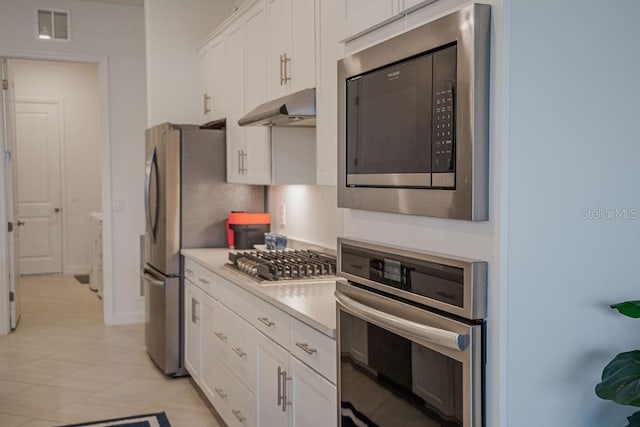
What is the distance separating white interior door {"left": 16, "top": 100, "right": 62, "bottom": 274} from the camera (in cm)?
888

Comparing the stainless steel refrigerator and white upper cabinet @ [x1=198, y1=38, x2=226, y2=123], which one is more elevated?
white upper cabinet @ [x1=198, y1=38, x2=226, y2=123]

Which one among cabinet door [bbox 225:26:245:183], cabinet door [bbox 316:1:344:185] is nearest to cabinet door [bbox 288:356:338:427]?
cabinet door [bbox 316:1:344:185]

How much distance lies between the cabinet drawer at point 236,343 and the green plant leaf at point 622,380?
6.02ft

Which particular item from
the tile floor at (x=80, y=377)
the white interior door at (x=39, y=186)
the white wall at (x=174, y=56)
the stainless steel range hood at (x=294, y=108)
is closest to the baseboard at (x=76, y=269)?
the white interior door at (x=39, y=186)

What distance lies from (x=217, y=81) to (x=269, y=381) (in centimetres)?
257

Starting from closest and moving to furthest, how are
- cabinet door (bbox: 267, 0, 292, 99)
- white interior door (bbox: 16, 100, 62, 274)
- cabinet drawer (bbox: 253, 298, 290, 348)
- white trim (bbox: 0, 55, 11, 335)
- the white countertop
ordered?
1. the white countertop
2. cabinet drawer (bbox: 253, 298, 290, 348)
3. cabinet door (bbox: 267, 0, 292, 99)
4. white trim (bbox: 0, 55, 11, 335)
5. white interior door (bbox: 16, 100, 62, 274)

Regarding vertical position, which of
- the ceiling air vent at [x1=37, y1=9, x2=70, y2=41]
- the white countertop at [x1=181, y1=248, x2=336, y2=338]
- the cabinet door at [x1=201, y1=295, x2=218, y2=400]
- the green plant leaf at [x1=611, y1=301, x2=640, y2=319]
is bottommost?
the cabinet door at [x1=201, y1=295, x2=218, y2=400]

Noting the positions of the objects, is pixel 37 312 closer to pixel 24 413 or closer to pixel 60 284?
pixel 60 284

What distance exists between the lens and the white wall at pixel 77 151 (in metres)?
9.00

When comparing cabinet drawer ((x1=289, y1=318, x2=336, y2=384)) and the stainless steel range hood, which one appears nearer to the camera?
cabinet drawer ((x1=289, y1=318, x2=336, y2=384))

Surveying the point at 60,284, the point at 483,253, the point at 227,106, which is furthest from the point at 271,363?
the point at 60,284

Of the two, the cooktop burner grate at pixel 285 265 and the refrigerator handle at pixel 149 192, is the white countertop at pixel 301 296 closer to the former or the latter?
the cooktop burner grate at pixel 285 265

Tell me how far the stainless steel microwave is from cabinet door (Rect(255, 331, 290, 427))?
3.01ft

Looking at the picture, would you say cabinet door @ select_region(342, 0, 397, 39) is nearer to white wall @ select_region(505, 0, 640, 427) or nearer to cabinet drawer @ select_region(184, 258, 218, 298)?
white wall @ select_region(505, 0, 640, 427)
